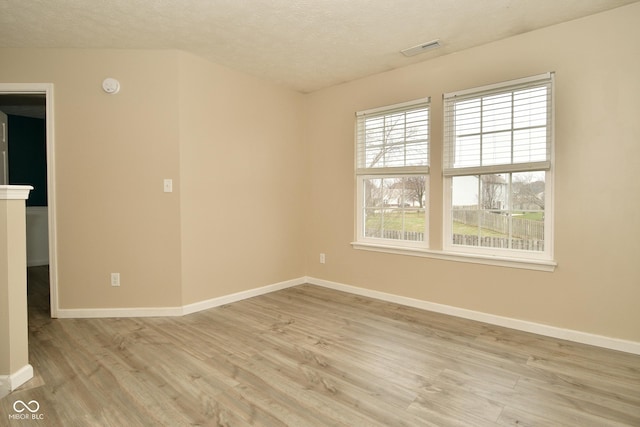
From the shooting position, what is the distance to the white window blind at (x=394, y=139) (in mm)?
3625

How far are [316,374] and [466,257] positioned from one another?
1.87m

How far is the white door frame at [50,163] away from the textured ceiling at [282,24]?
0.37m

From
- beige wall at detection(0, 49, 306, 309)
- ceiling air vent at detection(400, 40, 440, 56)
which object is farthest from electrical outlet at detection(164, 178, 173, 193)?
ceiling air vent at detection(400, 40, 440, 56)

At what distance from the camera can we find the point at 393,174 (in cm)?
387

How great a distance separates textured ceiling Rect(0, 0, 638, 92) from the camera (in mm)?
2527

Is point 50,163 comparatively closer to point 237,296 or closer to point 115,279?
point 115,279

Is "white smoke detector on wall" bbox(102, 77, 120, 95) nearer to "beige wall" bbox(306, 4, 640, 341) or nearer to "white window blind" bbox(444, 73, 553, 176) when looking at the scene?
"beige wall" bbox(306, 4, 640, 341)

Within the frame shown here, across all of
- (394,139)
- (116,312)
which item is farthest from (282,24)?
(116,312)

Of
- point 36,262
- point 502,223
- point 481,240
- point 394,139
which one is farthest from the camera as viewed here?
point 36,262

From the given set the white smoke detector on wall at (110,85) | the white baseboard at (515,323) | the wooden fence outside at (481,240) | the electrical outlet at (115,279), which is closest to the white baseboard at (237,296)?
the electrical outlet at (115,279)

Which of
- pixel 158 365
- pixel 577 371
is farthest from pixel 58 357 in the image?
pixel 577 371

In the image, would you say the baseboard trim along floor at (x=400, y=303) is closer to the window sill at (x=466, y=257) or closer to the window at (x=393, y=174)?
the window sill at (x=466, y=257)

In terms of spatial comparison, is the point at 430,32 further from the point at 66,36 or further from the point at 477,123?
the point at 66,36

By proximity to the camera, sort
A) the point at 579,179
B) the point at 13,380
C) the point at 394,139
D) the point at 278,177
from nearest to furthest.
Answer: the point at 13,380, the point at 579,179, the point at 394,139, the point at 278,177
